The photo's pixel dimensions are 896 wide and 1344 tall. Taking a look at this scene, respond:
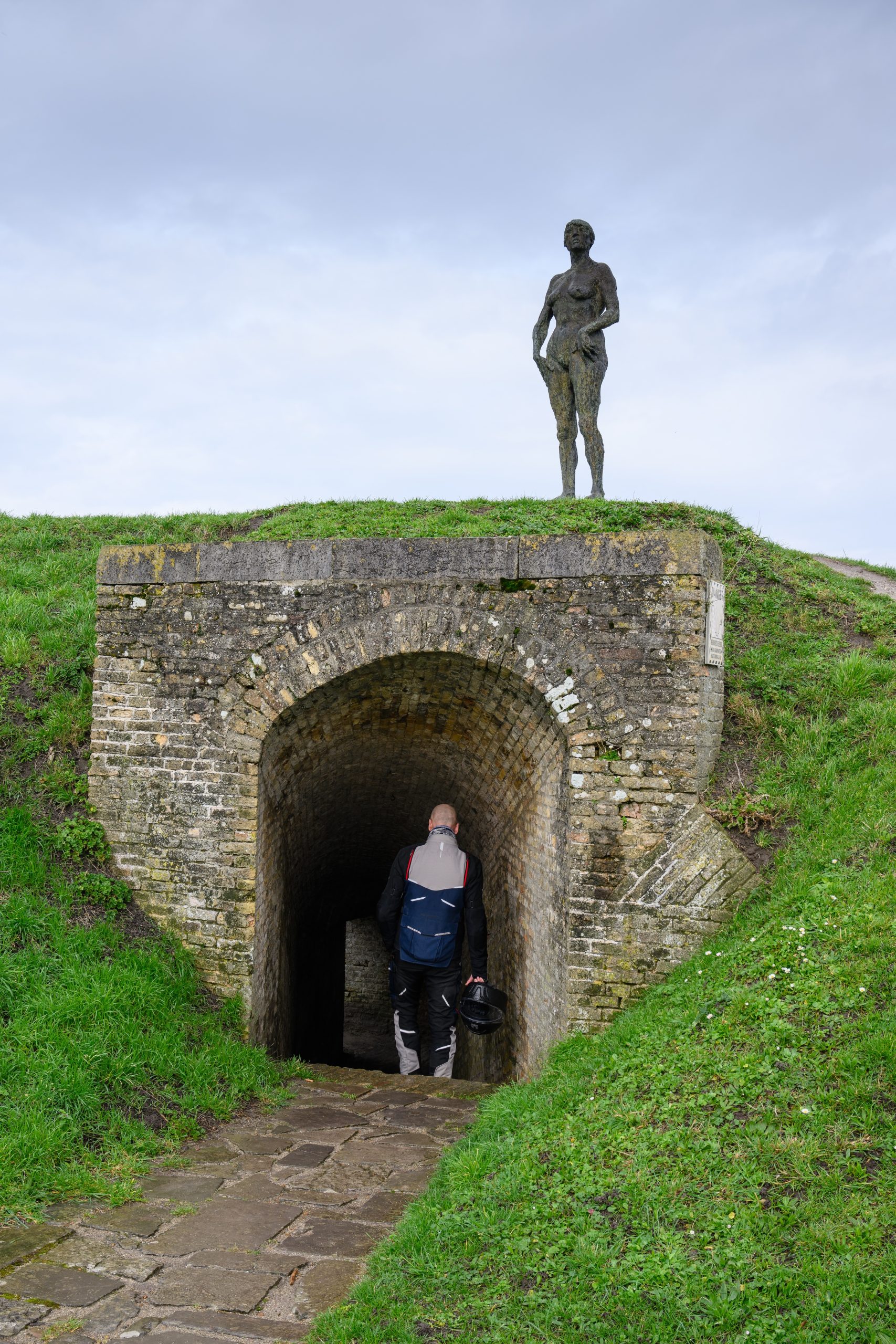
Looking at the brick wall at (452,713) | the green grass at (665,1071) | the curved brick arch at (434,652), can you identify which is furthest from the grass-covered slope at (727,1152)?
the curved brick arch at (434,652)

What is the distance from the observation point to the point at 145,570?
7.21 meters

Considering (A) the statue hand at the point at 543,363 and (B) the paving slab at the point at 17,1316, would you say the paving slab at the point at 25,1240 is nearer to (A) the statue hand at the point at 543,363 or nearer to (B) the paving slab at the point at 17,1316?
(B) the paving slab at the point at 17,1316

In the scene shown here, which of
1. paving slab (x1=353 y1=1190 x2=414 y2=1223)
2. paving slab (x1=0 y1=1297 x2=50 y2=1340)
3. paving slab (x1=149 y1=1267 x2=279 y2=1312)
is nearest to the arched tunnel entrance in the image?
paving slab (x1=353 y1=1190 x2=414 y2=1223)

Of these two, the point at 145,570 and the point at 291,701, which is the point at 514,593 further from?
the point at 145,570

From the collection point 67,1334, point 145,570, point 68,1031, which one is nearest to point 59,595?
point 145,570

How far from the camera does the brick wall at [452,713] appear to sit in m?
6.50

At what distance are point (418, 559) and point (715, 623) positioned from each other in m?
2.16

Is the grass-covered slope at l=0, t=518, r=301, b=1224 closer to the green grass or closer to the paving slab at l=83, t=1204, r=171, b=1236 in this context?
the green grass

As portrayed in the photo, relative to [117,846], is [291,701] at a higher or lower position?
higher

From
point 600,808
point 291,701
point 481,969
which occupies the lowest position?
point 481,969

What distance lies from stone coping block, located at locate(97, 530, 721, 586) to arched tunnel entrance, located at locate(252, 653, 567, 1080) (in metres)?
0.67

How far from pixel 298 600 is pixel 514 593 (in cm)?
157

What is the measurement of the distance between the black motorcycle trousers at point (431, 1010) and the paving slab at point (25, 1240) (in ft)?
13.3

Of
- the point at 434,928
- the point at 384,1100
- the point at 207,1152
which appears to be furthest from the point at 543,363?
the point at 207,1152
